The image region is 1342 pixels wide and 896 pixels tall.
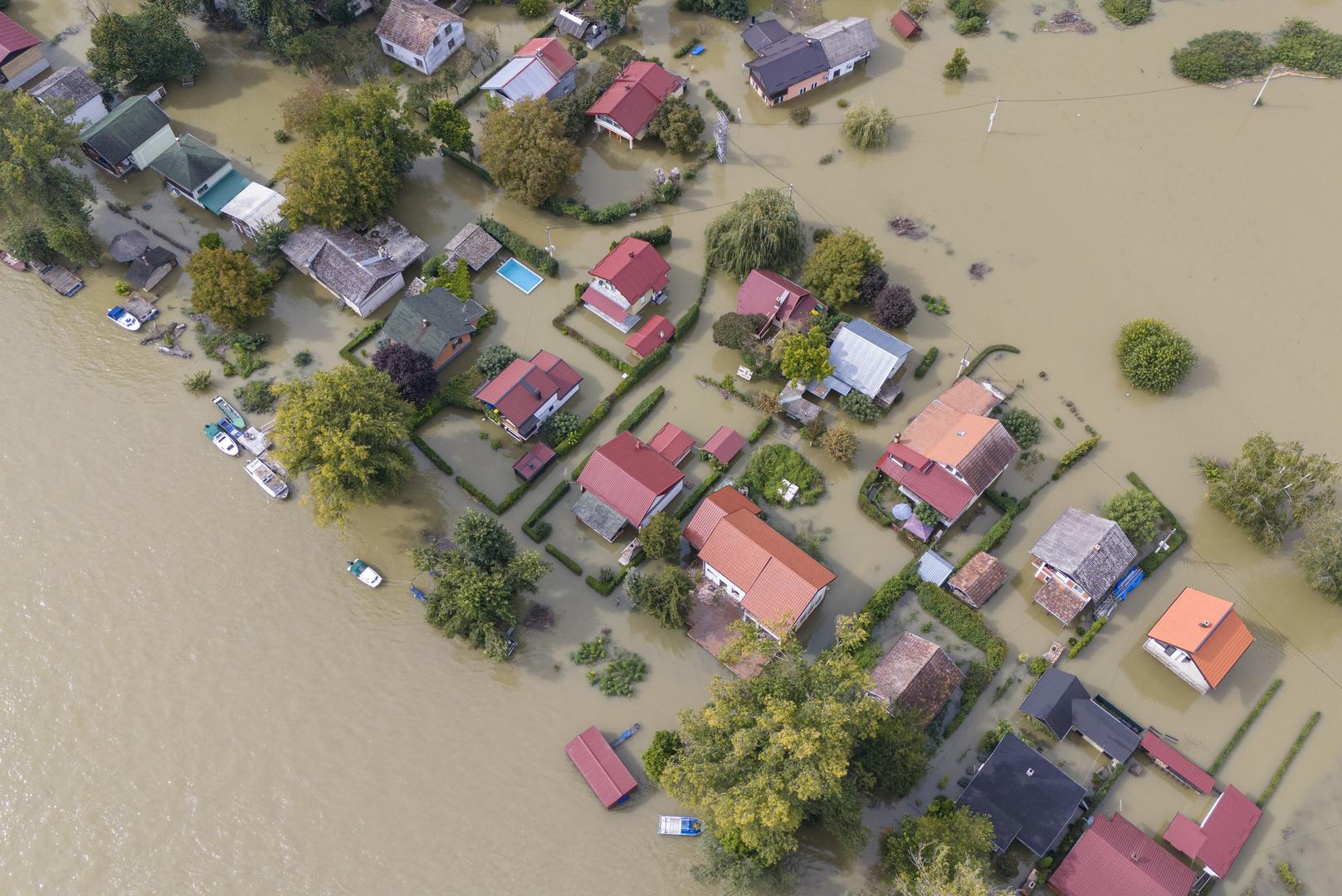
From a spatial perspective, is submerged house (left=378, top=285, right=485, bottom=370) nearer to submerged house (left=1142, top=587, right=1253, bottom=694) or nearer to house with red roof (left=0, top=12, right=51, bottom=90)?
house with red roof (left=0, top=12, right=51, bottom=90)

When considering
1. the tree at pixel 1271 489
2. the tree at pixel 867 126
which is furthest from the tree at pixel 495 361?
the tree at pixel 1271 489

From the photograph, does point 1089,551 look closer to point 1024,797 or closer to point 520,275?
point 1024,797

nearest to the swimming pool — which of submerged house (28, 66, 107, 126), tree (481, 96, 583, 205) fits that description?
tree (481, 96, 583, 205)

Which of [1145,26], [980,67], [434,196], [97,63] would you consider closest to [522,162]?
[434,196]

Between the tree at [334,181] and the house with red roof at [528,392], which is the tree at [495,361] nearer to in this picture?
the house with red roof at [528,392]

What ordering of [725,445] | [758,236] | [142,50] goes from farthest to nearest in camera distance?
1. [142,50]
2. [758,236]
3. [725,445]

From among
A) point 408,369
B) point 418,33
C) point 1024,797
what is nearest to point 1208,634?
point 1024,797
